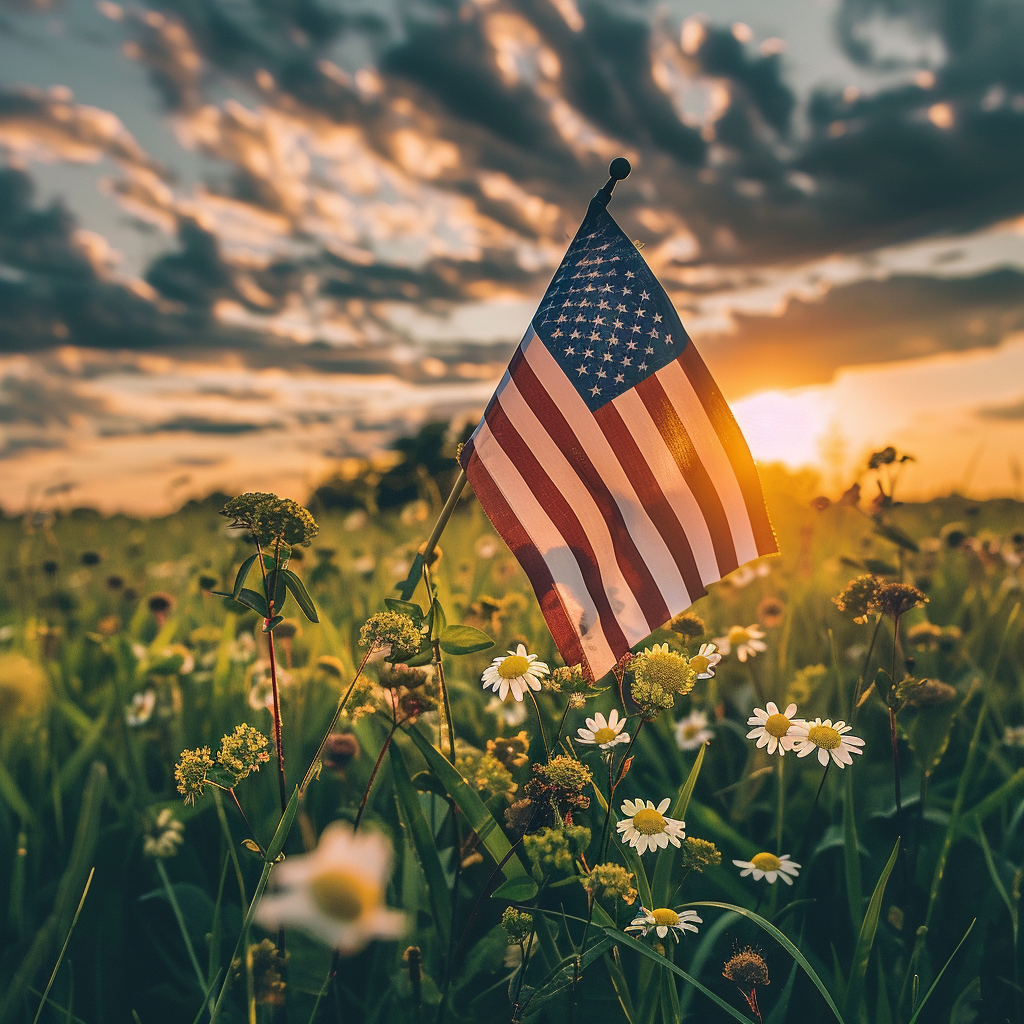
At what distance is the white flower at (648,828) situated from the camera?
5.71 feet

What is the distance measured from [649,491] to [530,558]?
0.53 m

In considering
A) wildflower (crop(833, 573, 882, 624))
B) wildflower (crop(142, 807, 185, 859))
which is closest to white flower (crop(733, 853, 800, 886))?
wildflower (crop(833, 573, 882, 624))

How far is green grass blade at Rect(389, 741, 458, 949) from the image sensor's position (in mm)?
1821

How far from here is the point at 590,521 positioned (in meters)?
2.52

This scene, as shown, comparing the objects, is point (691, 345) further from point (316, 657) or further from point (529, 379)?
point (316, 657)

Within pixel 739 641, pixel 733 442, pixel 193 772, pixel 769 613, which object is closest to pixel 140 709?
pixel 193 772

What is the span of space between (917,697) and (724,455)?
105cm

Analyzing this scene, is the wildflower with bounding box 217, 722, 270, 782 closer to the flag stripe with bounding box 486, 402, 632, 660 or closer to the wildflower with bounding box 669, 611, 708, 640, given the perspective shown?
the flag stripe with bounding box 486, 402, 632, 660

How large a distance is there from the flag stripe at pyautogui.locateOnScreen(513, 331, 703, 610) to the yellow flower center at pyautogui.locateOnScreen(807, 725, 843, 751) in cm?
68

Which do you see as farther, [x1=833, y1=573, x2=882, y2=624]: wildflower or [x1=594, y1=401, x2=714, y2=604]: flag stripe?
[x1=594, y1=401, x2=714, y2=604]: flag stripe

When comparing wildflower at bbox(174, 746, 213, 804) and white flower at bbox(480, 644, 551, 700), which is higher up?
white flower at bbox(480, 644, 551, 700)

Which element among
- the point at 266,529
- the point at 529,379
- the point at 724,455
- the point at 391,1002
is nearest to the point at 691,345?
the point at 724,455

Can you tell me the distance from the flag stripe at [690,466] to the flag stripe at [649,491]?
0.12 m

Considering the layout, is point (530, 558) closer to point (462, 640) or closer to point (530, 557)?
point (530, 557)
